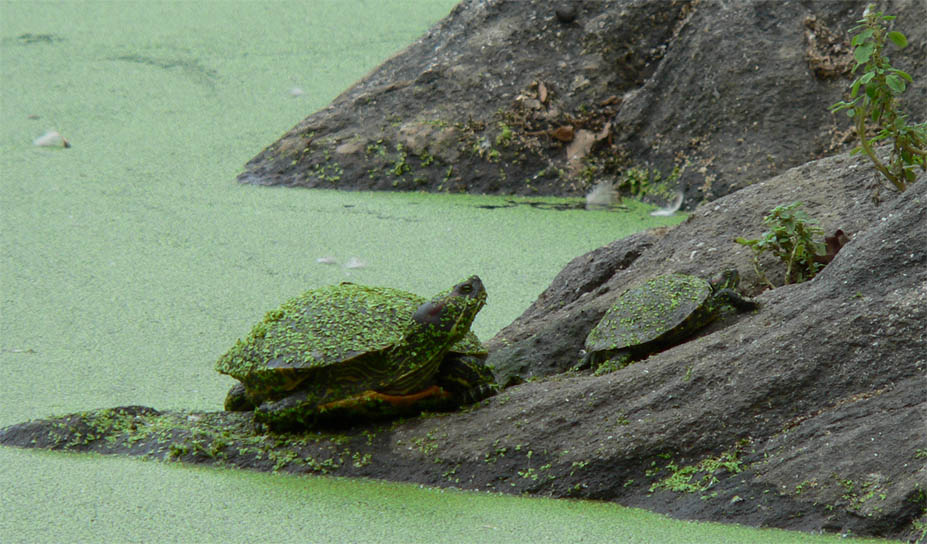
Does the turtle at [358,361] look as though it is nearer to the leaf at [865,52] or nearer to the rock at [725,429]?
the rock at [725,429]

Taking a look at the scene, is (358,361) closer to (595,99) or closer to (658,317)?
(658,317)

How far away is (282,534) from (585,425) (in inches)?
28.2

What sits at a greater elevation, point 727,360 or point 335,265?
point 727,360

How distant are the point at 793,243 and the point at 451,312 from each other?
3.07ft

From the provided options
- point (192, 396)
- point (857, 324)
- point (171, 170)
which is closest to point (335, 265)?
point (192, 396)

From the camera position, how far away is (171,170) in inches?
201

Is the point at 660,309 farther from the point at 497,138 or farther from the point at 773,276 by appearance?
the point at 497,138

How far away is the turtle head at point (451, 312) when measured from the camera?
243 centimetres

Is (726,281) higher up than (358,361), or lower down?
higher up

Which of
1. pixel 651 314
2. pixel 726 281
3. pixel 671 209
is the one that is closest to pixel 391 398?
pixel 651 314

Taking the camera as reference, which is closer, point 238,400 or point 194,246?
point 238,400

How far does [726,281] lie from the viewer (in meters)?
2.59

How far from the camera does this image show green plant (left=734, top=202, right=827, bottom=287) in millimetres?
2594

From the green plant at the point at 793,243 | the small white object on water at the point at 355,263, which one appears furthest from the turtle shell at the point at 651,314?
the small white object on water at the point at 355,263
